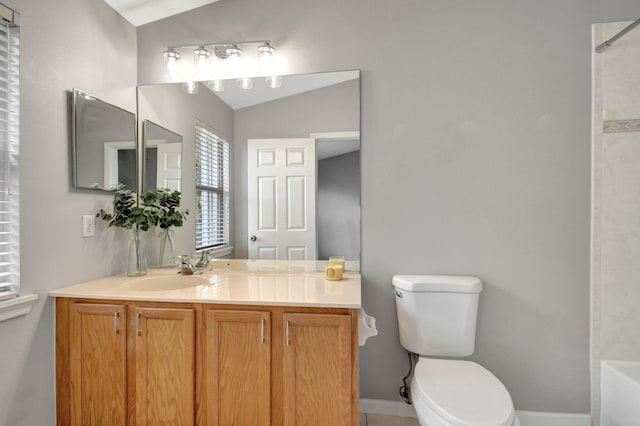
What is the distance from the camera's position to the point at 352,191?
1.95 meters

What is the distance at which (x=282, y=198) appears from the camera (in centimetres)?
199

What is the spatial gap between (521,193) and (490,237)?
29 cm

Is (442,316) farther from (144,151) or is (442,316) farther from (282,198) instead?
(144,151)

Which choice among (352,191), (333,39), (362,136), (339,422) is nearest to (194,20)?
(333,39)

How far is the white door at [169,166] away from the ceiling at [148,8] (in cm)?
78

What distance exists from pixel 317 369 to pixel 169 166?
4.98 ft

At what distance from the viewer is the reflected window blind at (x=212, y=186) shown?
2.06m

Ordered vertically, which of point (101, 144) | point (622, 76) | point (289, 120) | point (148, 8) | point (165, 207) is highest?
point (148, 8)

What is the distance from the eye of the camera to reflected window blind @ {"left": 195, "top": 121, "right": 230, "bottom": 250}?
2062 millimetres

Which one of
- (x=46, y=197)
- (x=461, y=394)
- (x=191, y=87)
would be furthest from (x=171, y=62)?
(x=461, y=394)

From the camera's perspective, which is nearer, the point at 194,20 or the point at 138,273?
the point at 138,273

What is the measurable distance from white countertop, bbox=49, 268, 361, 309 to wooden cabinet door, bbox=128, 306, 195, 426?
0.10m

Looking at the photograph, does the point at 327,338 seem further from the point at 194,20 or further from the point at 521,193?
the point at 194,20

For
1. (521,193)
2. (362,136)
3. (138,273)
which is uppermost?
(362,136)
